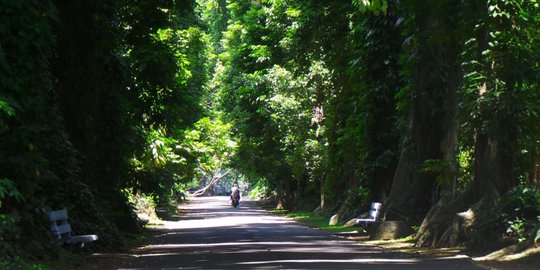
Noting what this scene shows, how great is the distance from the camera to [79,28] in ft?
56.9

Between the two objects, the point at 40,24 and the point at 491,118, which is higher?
the point at 40,24

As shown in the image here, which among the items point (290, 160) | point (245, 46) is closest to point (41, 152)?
point (290, 160)

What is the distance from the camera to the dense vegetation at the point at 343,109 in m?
12.3

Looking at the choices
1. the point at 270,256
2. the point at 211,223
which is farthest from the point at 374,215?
the point at 211,223

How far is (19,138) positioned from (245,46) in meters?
39.1

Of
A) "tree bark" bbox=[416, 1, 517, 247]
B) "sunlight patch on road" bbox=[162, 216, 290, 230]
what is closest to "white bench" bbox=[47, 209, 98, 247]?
"tree bark" bbox=[416, 1, 517, 247]

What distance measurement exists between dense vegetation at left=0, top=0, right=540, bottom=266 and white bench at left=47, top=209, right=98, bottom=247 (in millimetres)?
507

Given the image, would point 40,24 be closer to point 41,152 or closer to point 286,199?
point 41,152

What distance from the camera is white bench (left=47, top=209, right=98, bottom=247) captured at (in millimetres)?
13188

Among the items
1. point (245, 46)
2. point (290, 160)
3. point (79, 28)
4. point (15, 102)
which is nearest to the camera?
point (15, 102)

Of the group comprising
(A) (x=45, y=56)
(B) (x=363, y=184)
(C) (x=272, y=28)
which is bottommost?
(B) (x=363, y=184)

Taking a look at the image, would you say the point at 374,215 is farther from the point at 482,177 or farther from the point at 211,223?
the point at 211,223

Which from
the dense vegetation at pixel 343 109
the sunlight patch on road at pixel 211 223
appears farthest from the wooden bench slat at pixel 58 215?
the sunlight patch on road at pixel 211 223

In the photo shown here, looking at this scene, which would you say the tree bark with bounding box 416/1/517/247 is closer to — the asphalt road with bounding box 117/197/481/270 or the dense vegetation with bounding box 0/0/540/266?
the dense vegetation with bounding box 0/0/540/266
